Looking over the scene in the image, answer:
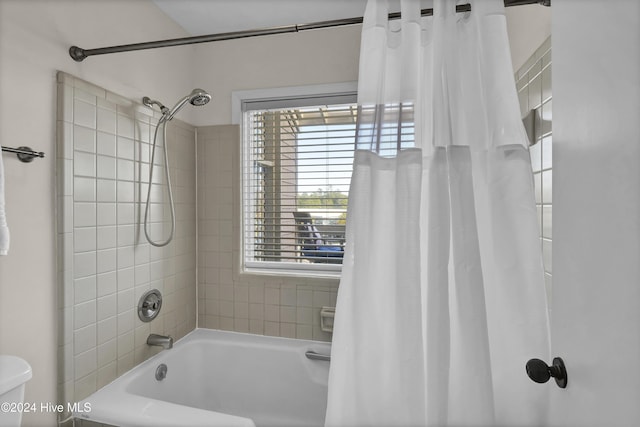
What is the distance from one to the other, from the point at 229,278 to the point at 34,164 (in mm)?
1169

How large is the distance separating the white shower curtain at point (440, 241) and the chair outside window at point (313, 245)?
1.09 meters

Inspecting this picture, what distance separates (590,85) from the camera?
55cm

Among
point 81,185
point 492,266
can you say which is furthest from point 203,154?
point 492,266

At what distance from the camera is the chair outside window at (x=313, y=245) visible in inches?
79.0

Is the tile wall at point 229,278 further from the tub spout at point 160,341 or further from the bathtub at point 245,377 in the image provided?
the tub spout at point 160,341

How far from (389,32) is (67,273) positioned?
4.64ft

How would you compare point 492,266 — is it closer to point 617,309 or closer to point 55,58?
point 617,309

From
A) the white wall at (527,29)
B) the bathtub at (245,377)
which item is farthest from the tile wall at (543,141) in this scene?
the bathtub at (245,377)

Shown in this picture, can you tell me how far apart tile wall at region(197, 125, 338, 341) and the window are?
0.08m

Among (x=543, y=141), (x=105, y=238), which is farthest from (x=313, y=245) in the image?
(x=543, y=141)

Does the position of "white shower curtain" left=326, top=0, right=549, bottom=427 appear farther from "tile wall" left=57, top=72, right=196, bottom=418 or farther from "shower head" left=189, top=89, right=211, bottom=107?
"tile wall" left=57, top=72, right=196, bottom=418

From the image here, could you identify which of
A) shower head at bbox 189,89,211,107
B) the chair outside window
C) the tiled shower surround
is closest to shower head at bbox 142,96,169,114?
the tiled shower surround

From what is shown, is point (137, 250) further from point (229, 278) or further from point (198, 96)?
point (198, 96)

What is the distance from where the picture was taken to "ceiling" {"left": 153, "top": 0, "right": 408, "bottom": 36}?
5.84 ft
